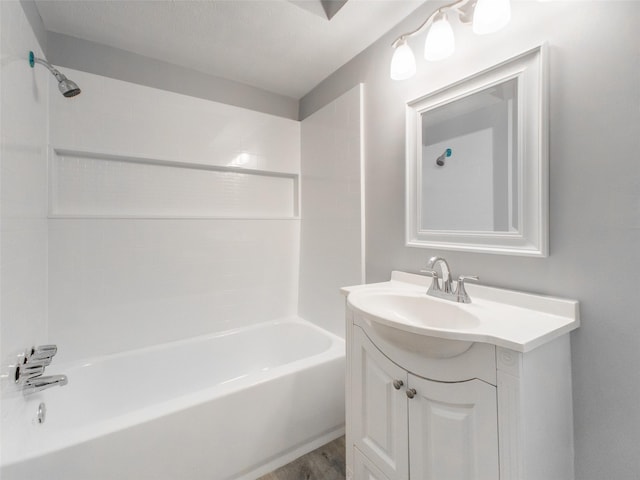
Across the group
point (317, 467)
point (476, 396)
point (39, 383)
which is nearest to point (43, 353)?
point (39, 383)

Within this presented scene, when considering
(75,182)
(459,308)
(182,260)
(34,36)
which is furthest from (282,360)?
(34,36)

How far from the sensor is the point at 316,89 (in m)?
2.29

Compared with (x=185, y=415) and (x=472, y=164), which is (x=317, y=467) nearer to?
(x=185, y=415)

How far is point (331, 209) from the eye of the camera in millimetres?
2117

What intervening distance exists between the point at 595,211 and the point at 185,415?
1722mm

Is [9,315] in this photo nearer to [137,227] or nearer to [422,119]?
[137,227]

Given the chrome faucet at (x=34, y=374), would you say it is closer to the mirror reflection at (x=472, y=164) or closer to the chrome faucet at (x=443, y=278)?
the chrome faucet at (x=443, y=278)

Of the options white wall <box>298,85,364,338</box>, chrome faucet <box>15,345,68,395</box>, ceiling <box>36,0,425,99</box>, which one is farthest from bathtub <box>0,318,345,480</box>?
ceiling <box>36,0,425,99</box>

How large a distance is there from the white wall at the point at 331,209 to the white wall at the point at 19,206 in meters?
1.60

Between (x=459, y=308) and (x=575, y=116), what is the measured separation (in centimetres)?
76

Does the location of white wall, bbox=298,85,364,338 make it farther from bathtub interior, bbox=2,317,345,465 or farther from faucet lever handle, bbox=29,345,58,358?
faucet lever handle, bbox=29,345,58,358

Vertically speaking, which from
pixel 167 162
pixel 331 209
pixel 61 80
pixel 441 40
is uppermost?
pixel 441 40

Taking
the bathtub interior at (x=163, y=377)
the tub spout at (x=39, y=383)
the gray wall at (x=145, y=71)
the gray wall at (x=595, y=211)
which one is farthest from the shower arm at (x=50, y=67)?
the gray wall at (x=595, y=211)

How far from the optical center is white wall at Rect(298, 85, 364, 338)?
6.16 ft
